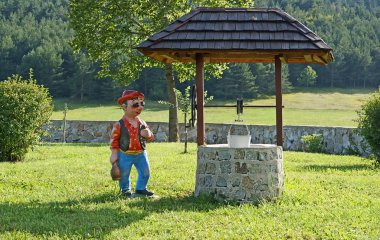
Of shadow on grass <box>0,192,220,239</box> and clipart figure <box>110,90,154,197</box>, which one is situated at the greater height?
clipart figure <box>110,90,154,197</box>

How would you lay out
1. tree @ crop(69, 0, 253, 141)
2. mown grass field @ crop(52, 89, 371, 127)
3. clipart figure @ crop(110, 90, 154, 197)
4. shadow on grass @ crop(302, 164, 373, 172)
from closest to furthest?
clipart figure @ crop(110, 90, 154, 197) → shadow on grass @ crop(302, 164, 373, 172) → tree @ crop(69, 0, 253, 141) → mown grass field @ crop(52, 89, 371, 127)

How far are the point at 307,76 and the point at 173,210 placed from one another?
241 feet

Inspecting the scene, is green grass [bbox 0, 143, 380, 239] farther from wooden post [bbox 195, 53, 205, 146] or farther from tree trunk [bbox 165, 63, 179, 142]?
tree trunk [bbox 165, 63, 179, 142]

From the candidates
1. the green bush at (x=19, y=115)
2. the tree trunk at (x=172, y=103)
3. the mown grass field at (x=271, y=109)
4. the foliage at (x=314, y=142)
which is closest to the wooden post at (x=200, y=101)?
the green bush at (x=19, y=115)

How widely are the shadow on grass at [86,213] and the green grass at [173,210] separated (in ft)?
0.04

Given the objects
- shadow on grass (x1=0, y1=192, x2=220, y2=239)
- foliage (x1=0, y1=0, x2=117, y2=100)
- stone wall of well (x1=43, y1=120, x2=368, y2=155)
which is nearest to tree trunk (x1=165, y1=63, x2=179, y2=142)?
stone wall of well (x1=43, y1=120, x2=368, y2=155)

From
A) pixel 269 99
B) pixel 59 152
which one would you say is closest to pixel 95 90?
pixel 269 99

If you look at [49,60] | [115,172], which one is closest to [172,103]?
[115,172]

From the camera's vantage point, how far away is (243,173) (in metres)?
9.36

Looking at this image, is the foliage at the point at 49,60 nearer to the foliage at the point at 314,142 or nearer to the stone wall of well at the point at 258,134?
the stone wall of well at the point at 258,134

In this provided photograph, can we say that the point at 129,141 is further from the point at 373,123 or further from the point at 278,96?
the point at 373,123

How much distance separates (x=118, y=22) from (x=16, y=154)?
1041 cm

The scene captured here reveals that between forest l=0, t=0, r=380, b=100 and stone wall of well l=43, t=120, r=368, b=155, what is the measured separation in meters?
13.7

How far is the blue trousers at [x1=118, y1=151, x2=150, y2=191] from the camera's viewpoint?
31.5 feet
